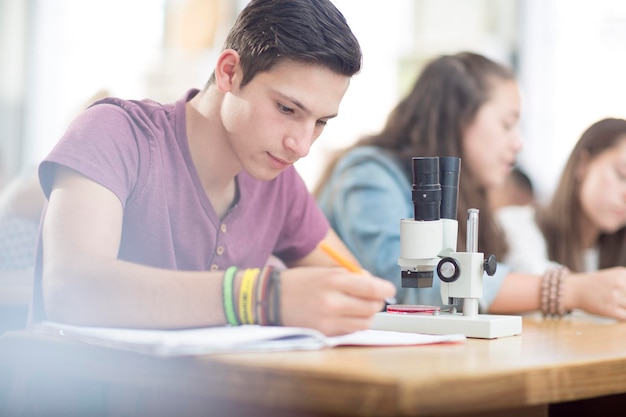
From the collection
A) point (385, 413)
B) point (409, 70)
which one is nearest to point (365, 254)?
point (385, 413)

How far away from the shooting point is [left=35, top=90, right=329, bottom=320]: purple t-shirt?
3.34 ft

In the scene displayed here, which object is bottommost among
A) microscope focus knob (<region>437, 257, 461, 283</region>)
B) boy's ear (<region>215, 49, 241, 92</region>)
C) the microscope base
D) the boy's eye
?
the microscope base

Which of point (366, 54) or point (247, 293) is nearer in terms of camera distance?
point (247, 293)

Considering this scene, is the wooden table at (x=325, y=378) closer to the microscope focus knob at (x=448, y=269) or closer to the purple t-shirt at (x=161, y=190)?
the microscope focus knob at (x=448, y=269)

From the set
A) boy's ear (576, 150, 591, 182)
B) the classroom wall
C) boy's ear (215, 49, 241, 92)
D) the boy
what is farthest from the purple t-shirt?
the classroom wall

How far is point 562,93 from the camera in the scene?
140 inches

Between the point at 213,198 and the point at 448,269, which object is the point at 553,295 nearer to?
the point at 448,269

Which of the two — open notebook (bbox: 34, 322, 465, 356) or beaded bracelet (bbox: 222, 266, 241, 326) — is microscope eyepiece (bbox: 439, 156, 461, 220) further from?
beaded bracelet (bbox: 222, 266, 241, 326)

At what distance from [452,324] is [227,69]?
0.43m

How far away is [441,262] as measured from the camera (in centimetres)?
104

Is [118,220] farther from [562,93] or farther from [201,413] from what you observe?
[562,93]

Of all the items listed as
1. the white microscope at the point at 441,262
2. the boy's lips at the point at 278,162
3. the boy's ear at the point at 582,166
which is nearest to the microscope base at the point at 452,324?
the white microscope at the point at 441,262

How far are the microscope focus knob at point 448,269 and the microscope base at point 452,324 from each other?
5cm

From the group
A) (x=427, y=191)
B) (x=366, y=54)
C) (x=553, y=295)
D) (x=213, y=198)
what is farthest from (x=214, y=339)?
(x=366, y=54)
